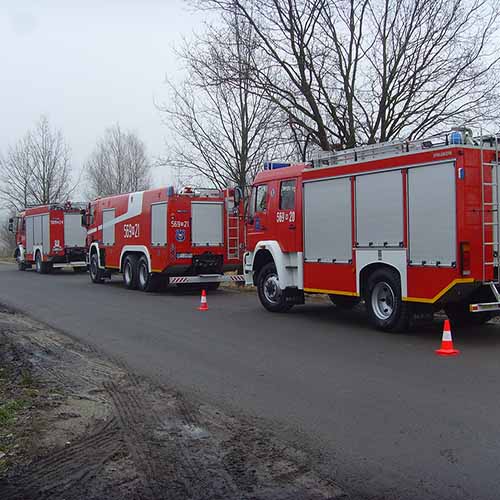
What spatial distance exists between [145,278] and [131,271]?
111 cm

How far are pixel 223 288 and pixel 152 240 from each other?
9.96ft

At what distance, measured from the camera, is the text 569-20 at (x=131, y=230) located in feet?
65.2

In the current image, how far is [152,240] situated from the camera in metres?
19.0

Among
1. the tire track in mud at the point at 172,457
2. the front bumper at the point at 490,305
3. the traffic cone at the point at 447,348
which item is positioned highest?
the front bumper at the point at 490,305

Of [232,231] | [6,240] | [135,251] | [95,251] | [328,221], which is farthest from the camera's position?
[6,240]

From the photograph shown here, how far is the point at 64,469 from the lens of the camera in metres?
4.76

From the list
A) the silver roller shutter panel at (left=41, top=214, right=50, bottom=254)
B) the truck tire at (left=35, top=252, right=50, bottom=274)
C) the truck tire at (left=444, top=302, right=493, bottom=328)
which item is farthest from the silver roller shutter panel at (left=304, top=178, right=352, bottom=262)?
the truck tire at (left=35, top=252, right=50, bottom=274)

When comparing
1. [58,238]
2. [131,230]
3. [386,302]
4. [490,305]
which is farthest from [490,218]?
[58,238]

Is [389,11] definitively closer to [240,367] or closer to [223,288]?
[223,288]

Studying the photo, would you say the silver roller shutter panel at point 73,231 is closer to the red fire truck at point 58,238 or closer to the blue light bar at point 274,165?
the red fire truck at point 58,238

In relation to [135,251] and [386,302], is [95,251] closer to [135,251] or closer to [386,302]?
[135,251]

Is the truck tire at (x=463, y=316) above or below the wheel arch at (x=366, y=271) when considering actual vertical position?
below

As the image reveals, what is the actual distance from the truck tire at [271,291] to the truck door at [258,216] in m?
0.70

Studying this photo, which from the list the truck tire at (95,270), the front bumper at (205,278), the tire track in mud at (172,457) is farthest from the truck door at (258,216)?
the truck tire at (95,270)
